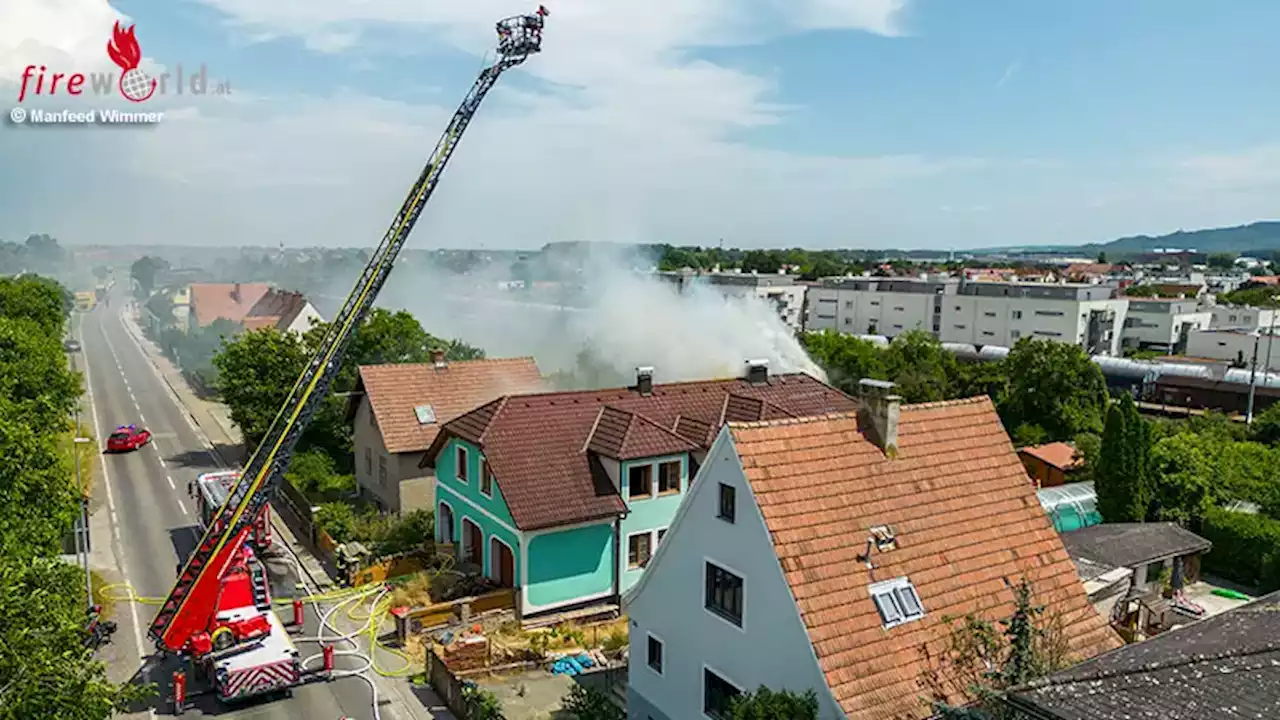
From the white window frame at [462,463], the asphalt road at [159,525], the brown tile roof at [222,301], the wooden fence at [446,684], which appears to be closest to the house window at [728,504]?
the wooden fence at [446,684]

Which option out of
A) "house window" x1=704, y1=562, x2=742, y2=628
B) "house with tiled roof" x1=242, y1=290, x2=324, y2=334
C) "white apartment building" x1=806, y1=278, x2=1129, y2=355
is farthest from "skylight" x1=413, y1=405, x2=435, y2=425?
"white apartment building" x1=806, y1=278, x2=1129, y2=355

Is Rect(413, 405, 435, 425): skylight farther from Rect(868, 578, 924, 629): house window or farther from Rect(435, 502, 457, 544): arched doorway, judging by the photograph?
Rect(868, 578, 924, 629): house window

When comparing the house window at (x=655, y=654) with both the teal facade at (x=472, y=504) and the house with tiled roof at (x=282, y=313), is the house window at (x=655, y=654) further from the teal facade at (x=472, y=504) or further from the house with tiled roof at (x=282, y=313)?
the house with tiled roof at (x=282, y=313)

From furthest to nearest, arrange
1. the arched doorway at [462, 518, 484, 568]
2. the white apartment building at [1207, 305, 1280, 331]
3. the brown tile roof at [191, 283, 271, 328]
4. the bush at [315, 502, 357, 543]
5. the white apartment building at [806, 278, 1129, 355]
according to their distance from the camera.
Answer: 1. the white apartment building at [1207, 305, 1280, 331]
2. the brown tile roof at [191, 283, 271, 328]
3. the white apartment building at [806, 278, 1129, 355]
4. the bush at [315, 502, 357, 543]
5. the arched doorway at [462, 518, 484, 568]

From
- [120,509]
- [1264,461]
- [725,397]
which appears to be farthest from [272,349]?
[1264,461]

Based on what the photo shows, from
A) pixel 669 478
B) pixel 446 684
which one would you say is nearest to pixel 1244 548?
pixel 669 478

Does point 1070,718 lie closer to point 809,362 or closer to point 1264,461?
point 1264,461
